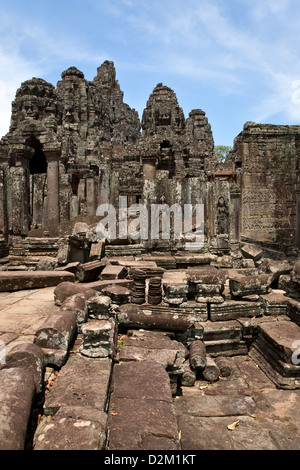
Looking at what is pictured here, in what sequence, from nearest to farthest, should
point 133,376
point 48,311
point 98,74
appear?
point 133,376 < point 48,311 < point 98,74

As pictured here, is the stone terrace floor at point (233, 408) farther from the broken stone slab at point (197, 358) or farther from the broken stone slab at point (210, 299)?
the broken stone slab at point (210, 299)

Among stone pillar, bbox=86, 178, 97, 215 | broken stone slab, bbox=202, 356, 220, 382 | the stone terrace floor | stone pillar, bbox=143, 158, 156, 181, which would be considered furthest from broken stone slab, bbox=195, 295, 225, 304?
stone pillar, bbox=86, 178, 97, 215

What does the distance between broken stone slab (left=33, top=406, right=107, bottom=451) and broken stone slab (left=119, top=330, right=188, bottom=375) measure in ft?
4.61

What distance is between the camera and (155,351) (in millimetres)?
3922

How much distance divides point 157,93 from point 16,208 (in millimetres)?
24759

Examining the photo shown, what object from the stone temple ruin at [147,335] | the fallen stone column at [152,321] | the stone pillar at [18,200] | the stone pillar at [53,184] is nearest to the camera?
the stone temple ruin at [147,335]

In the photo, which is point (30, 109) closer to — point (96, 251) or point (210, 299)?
point (96, 251)

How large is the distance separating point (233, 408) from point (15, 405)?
2.49m

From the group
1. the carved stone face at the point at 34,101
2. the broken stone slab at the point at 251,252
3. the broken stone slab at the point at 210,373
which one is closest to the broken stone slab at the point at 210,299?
the broken stone slab at the point at 210,373

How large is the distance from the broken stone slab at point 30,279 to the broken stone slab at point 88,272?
162mm

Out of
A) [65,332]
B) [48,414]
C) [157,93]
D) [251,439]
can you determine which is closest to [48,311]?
[65,332]

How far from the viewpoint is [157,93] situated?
30500 millimetres

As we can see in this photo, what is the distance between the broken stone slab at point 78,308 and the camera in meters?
4.05

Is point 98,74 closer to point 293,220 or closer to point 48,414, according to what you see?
point 293,220
